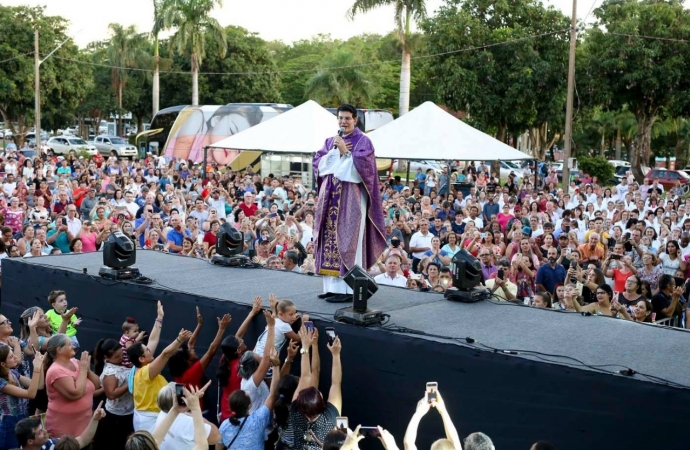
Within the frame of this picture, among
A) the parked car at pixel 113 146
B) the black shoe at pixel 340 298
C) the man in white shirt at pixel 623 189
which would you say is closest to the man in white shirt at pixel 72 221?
the black shoe at pixel 340 298

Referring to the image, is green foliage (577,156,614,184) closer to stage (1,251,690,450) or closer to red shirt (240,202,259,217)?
Result: red shirt (240,202,259,217)

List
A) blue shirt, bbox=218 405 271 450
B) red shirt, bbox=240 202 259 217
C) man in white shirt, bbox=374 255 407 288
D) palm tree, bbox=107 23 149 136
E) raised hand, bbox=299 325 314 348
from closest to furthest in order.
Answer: blue shirt, bbox=218 405 271 450 → raised hand, bbox=299 325 314 348 → man in white shirt, bbox=374 255 407 288 → red shirt, bbox=240 202 259 217 → palm tree, bbox=107 23 149 136

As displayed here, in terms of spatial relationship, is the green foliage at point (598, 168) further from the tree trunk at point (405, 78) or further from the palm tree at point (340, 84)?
the palm tree at point (340, 84)

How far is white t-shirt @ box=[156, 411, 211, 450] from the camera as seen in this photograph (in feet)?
17.6

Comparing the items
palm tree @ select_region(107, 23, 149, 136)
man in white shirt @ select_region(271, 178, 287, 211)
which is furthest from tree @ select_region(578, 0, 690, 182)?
palm tree @ select_region(107, 23, 149, 136)

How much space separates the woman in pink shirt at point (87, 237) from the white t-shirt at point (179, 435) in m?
6.51

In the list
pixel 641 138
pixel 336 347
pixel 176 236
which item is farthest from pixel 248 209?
pixel 641 138

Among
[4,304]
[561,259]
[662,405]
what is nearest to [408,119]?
[561,259]

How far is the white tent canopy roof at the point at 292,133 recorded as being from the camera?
17328mm

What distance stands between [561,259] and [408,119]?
655 centimetres

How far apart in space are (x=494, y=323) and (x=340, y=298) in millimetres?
1376

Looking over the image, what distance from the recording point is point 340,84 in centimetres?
4425

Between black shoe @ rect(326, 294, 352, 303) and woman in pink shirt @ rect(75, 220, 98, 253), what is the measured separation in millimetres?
5439

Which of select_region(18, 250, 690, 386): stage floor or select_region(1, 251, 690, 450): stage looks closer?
select_region(1, 251, 690, 450): stage
